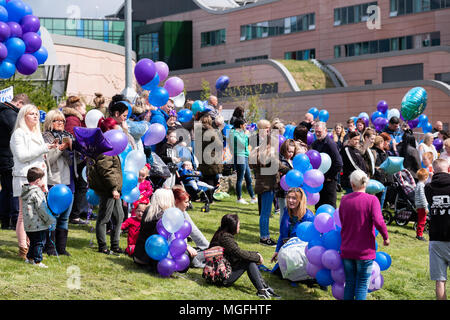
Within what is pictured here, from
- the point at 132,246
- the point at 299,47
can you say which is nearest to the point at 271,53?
the point at 299,47

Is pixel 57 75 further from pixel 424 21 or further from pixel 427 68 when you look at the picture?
pixel 424 21

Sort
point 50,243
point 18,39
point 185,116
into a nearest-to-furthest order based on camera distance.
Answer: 1. point 50,243
2. point 18,39
3. point 185,116

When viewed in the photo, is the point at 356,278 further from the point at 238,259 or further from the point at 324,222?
the point at 238,259

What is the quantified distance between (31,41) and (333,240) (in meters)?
6.44

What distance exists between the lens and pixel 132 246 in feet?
27.3

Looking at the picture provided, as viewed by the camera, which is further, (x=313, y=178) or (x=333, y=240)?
(x=313, y=178)

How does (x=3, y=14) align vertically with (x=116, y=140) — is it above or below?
above

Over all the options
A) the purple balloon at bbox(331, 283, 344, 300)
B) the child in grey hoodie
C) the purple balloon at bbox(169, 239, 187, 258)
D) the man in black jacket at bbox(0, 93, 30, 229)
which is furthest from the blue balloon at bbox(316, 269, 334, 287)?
the man in black jacket at bbox(0, 93, 30, 229)

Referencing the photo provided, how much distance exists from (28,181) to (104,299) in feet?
6.08

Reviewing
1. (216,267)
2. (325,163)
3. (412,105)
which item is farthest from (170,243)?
(412,105)

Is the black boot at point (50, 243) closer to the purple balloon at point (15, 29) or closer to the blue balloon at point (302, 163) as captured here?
the blue balloon at point (302, 163)

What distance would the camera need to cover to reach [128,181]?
8.21 m

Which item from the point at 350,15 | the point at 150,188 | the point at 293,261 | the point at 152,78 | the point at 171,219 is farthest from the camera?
the point at 350,15
